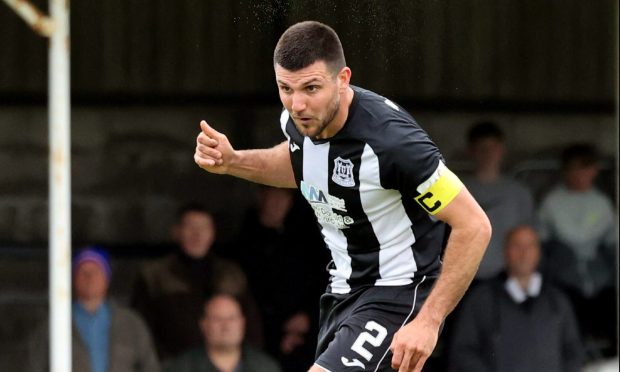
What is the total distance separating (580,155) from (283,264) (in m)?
2.03

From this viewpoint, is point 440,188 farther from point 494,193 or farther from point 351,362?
point 494,193

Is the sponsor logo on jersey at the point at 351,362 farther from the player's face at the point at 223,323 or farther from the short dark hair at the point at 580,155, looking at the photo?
Answer: the short dark hair at the point at 580,155

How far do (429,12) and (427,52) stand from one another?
0.30 m

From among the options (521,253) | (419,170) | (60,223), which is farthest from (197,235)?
(419,170)

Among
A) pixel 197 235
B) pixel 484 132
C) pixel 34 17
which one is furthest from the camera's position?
pixel 484 132

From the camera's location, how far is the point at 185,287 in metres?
7.82

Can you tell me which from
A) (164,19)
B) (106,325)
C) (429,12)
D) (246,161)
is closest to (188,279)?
(106,325)

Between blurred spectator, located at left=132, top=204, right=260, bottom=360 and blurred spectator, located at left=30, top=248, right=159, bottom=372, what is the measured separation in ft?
0.29

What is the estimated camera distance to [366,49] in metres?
7.95

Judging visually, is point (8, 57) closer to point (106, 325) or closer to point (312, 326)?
point (106, 325)

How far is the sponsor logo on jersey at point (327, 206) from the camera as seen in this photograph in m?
4.82

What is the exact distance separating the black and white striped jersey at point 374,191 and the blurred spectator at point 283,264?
2.68 m

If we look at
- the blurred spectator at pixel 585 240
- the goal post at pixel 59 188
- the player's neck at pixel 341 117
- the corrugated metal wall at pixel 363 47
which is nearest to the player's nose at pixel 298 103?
the player's neck at pixel 341 117

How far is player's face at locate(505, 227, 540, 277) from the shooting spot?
7.70 metres
